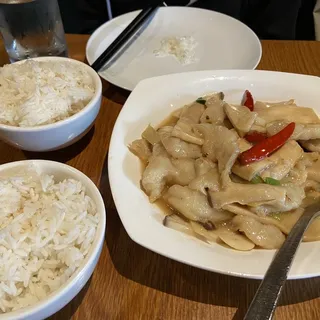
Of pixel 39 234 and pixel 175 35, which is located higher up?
pixel 39 234

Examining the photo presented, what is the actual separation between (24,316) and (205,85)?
1.06 meters

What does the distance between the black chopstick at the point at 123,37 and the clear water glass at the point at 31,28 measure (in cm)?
21

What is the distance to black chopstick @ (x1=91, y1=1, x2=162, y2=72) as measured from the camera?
71.2 inches

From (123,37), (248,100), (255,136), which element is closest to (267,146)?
(255,136)

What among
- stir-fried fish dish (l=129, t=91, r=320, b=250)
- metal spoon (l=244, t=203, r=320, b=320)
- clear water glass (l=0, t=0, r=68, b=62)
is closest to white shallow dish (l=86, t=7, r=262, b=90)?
clear water glass (l=0, t=0, r=68, b=62)

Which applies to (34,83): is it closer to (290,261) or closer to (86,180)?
(86,180)

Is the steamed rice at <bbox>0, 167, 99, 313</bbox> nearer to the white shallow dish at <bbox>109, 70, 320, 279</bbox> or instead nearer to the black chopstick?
the white shallow dish at <bbox>109, 70, 320, 279</bbox>

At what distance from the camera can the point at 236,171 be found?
123cm

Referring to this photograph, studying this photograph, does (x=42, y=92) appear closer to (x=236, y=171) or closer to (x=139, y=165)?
(x=139, y=165)

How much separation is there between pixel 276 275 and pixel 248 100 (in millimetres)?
751

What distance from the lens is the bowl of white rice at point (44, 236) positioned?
927mm

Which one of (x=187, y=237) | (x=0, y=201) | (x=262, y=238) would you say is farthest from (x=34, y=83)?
(x=262, y=238)

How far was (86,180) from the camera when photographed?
1123 mm

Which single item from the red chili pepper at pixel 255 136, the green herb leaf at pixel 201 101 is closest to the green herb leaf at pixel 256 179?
the red chili pepper at pixel 255 136
